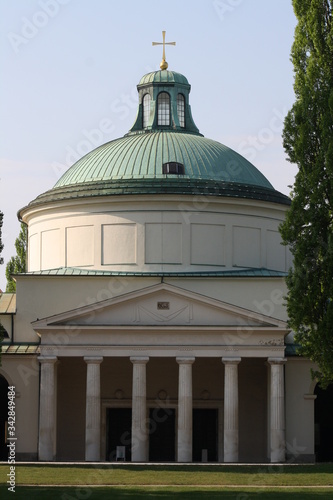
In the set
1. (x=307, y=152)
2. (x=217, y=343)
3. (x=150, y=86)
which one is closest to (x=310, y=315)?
(x=307, y=152)

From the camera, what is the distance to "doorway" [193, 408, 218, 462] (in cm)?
6544

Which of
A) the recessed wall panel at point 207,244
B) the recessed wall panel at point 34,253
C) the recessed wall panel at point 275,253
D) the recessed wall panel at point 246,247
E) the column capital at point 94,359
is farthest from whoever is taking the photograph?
the recessed wall panel at point 34,253

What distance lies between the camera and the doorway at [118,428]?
65.1 metres

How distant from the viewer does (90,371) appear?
202 feet

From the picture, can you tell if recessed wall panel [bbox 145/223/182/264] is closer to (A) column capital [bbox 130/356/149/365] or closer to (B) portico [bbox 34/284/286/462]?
(B) portico [bbox 34/284/286/462]

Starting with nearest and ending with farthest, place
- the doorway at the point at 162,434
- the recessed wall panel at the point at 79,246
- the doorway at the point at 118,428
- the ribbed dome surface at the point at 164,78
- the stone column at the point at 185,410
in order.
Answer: the stone column at the point at 185,410 → the doorway at the point at 162,434 → the doorway at the point at 118,428 → the recessed wall panel at the point at 79,246 → the ribbed dome surface at the point at 164,78

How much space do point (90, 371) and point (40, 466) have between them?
8303 millimetres

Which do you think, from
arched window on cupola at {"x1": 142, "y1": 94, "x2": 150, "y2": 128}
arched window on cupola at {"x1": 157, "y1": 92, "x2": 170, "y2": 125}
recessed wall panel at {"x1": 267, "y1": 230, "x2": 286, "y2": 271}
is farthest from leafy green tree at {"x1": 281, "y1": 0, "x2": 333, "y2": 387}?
arched window on cupola at {"x1": 142, "y1": 94, "x2": 150, "y2": 128}

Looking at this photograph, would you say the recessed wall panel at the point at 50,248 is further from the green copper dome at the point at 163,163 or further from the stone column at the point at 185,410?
the stone column at the point at 185,410

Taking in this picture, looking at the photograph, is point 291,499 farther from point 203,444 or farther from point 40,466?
point 203,444

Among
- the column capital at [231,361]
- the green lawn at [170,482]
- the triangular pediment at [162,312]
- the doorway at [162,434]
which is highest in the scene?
the triangular pediment at [162,312]

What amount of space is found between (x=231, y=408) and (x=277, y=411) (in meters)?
2.23

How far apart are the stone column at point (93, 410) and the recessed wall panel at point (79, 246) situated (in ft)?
26.6

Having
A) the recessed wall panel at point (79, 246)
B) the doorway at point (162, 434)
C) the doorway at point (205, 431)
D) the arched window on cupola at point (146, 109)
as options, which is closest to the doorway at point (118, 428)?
the doorway at point (162, 434)
